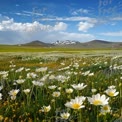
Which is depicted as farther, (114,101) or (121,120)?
(114,101)

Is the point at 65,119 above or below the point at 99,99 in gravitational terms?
below

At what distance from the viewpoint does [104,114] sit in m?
3.87

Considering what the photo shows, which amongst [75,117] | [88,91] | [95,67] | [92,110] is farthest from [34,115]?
[95,67]

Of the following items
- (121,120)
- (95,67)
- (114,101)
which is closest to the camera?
(121,120)

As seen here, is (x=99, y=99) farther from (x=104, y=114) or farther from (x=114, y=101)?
(x=114, y=101)

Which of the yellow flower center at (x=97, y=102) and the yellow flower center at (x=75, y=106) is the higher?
the yellow flower center at (x=97, y=102)

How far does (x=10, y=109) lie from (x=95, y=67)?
9476 millimetres

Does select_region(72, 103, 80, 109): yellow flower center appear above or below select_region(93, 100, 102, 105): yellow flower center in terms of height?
below

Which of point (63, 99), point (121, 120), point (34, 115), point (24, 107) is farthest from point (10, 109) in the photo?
point (121, 120)

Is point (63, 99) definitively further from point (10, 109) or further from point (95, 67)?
point (95, 67)

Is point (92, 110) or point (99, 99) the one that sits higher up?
point (99, 99)

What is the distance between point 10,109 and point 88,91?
1.87m

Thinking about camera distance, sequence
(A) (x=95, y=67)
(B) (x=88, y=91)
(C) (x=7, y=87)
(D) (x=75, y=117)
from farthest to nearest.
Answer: (A) (x=95, y=67), (C) (x=7, y=87), (B) (x=88, y=91), (D) (x=75, y=117)

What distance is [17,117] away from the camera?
4543 mm
